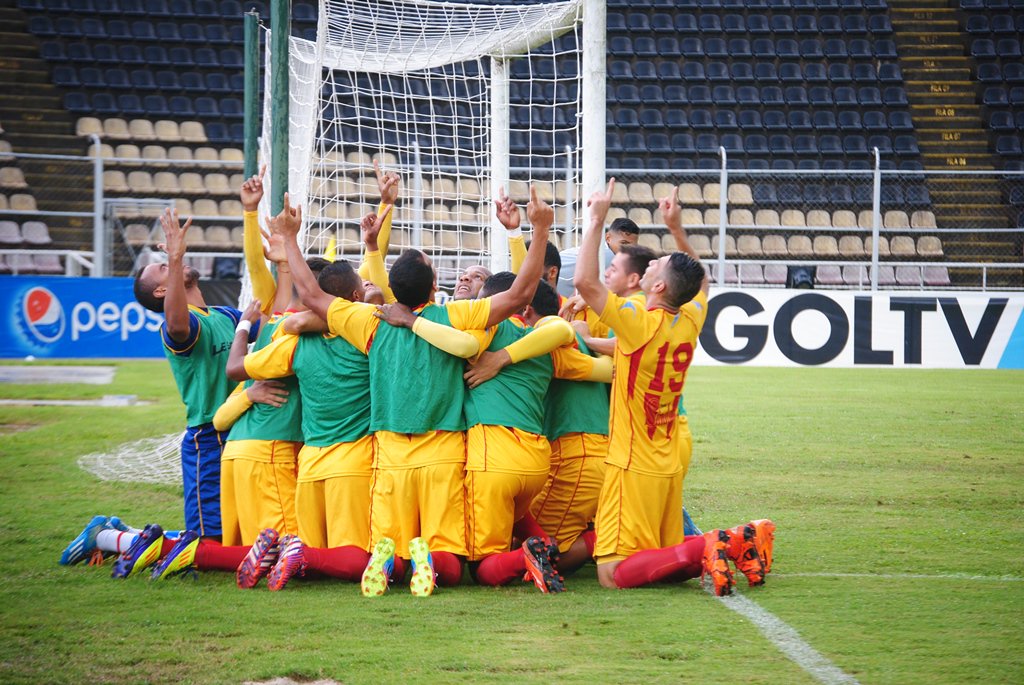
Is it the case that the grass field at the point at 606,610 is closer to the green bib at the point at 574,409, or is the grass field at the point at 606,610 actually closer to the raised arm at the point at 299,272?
the green bib at the point at 574,409

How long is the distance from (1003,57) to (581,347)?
21.1 metres

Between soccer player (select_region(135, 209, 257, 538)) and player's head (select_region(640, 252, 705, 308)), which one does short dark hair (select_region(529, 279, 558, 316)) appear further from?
soccer player (select_region(135, 209, 257, 538))

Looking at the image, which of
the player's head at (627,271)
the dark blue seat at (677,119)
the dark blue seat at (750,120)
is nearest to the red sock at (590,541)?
the player's head at (627,271)

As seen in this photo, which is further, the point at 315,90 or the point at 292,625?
the point at 315,90

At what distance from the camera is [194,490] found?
217 inches

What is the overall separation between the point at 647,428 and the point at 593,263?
80cm

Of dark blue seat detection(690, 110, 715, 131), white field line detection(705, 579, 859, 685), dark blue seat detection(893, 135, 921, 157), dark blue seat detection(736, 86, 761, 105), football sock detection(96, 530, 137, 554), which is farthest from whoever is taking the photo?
dark blue seat detection(736, 86, 761, 105)

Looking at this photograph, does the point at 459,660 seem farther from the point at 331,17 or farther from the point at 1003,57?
the point at 1003,57

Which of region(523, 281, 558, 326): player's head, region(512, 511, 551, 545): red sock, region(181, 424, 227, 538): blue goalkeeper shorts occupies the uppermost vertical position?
region(523, 281, 558, 326): player's head

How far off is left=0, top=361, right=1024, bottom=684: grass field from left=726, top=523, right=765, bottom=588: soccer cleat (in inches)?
3.6

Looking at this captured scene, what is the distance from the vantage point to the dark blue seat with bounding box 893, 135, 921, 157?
2119 cm

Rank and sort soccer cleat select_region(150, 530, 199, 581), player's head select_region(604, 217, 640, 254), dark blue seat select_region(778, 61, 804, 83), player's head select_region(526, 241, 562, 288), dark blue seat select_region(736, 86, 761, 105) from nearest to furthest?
soccer cleat select_region(150, 530, 199, 581) → player's head select_region(526, 241, 562, 288) → player's head select_region(604, 217, 640, 254) → dark blue seat select_region(736, 86, 761, 105) → dark blue seat select_region(778, 61, 804, 83)

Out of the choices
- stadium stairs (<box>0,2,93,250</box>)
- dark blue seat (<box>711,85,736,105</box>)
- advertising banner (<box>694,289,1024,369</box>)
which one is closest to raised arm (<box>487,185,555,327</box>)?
advertising banner (<box>694,289,1024,369</box>)

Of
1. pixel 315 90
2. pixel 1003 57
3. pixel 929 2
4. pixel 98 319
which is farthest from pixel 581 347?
pixel 929 2
